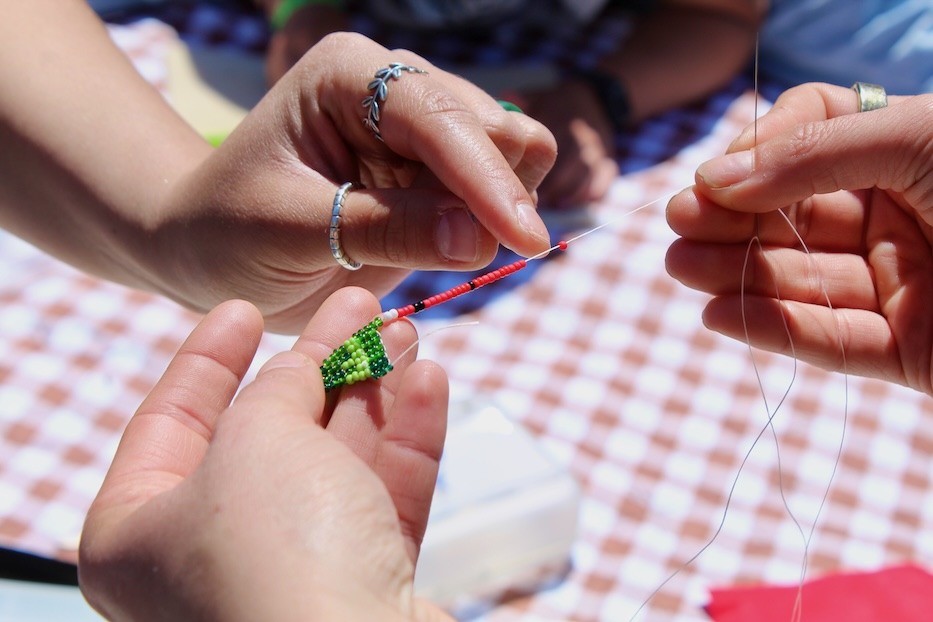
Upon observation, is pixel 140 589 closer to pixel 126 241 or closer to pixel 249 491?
pixel 249 491

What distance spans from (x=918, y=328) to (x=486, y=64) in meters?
1.60

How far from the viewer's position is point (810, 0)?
7.83 ft

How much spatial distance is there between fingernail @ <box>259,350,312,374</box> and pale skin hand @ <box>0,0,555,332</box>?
0.62 feet

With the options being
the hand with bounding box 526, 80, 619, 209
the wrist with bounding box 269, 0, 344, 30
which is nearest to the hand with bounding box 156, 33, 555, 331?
the hand with bounding box 526, 80, 619, 209

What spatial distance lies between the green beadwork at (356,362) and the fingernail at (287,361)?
1.8 inches

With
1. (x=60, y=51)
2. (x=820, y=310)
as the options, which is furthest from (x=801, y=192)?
(x=60, y=51)

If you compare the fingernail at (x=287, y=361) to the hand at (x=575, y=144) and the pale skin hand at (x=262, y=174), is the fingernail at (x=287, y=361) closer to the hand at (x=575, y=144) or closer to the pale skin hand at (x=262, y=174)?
the pale skin hand at (x=262, y=174)

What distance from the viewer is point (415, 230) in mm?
1052

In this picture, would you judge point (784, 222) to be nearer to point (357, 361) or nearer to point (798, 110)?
point (798, 110)

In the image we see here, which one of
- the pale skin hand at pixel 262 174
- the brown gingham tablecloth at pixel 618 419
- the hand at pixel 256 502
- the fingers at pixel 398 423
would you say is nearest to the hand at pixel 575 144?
the brown gingham tablecloth at pixel 618 419

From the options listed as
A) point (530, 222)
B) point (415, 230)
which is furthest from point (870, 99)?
point (415, 230)

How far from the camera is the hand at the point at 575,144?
2.10 metres

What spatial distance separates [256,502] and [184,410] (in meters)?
0.23

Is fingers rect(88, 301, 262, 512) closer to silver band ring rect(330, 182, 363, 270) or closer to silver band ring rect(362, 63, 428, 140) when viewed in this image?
silver band ring rect(330, 182, 363, 270)
